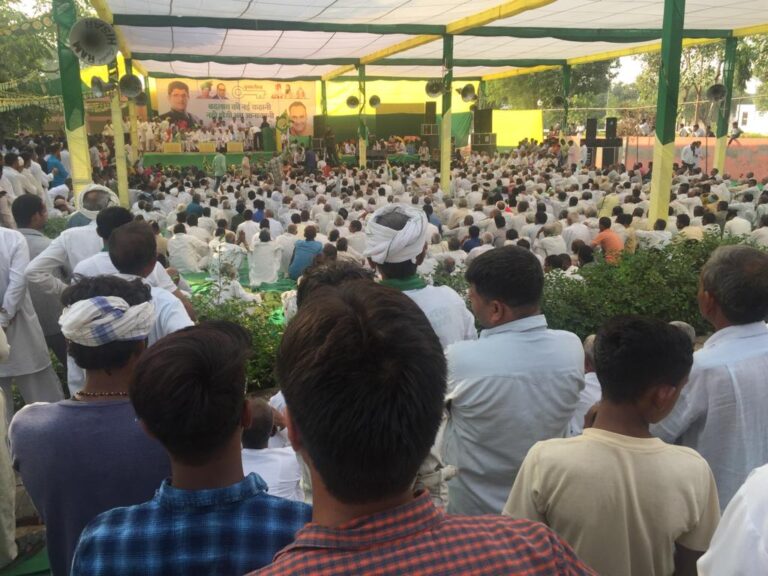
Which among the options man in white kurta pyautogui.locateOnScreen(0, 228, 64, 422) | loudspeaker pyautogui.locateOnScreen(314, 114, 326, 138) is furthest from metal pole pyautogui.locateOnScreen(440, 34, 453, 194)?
loudspeaker pyautogui.locateOnScreen(314, 114, 326, 138)

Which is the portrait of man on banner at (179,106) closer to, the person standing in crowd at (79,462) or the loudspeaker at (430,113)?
the loudspeaker at (430,113)

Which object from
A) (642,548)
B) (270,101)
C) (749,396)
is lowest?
(642,548)

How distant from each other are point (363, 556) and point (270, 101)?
29184 millimetres

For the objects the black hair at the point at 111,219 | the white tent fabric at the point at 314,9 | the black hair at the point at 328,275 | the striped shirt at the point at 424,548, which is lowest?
the striped shirt at the point at 424,548

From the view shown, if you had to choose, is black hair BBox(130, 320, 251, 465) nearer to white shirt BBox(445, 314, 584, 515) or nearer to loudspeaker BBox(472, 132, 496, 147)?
white shirt BBox(445, 314, 584, 515)

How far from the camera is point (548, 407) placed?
2.17 m

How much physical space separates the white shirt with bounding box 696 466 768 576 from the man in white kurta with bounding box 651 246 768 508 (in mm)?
994

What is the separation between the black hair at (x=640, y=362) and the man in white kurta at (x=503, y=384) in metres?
0.39

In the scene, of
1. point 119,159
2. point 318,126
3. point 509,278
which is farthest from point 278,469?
point 318,126

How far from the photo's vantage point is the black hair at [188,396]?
141cm

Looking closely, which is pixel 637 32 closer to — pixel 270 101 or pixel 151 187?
pixel 151 187

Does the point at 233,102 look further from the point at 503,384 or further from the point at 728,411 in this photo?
the point at 728,411

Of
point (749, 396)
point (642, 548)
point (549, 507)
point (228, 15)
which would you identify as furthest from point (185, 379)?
point (228, 15)

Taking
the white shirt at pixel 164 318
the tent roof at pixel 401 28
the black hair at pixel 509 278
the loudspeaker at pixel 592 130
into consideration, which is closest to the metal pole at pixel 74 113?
the tent roof at pixel 401 28
